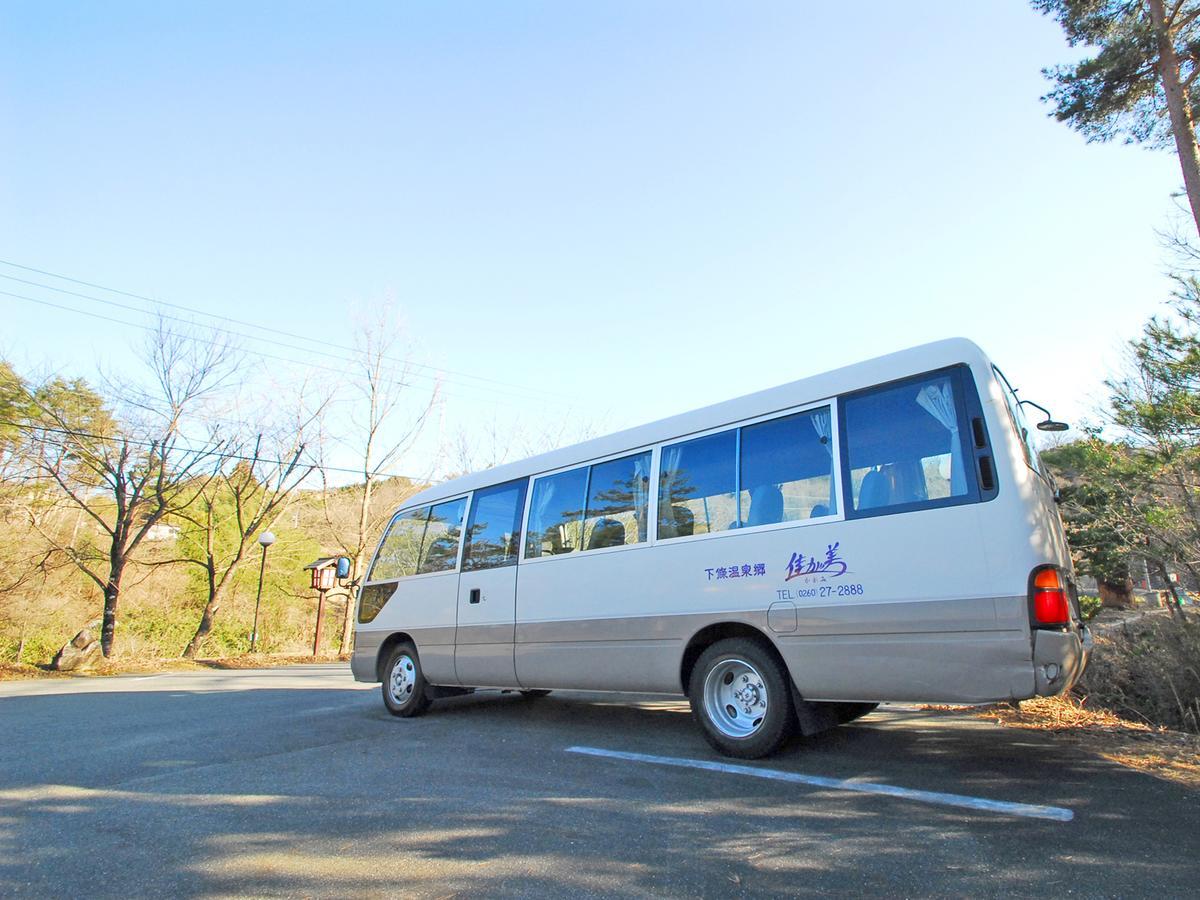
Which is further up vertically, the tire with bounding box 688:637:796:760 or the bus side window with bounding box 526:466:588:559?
the bus side window with bounding box 526:466:588:559

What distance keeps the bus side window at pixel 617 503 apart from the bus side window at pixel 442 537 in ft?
6.64

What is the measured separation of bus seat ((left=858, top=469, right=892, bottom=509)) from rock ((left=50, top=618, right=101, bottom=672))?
1896cm

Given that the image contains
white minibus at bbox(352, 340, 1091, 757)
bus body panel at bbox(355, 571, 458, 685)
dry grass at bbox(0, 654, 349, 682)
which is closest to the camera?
white minibus at bbox(352, 340, 1091, 757)

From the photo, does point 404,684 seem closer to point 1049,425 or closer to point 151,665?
point 1049,425

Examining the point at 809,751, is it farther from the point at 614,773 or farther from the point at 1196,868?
the point at 1196,868

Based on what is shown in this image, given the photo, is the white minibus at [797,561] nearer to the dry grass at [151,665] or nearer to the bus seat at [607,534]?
the bus seat at [607,534]

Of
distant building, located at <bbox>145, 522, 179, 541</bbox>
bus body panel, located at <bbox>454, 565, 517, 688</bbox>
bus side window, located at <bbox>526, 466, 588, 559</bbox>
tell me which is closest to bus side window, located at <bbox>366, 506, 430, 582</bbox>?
bus body panel, located at <bbox>454, 565, 517, 688</bbox>

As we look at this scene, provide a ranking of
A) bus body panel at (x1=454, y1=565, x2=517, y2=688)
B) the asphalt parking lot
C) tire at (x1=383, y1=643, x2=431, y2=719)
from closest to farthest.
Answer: the asphalt parking lot < bus body panel at (x1=454, y1=565, x2=517, y2=688) < tire at (x1=383, y1=643, x2=431, y2=719)

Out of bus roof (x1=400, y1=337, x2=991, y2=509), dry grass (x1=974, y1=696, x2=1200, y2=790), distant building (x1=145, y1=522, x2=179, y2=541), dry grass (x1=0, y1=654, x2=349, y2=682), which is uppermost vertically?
distant building (x1=145, y1=522, x2=179, y2=541)

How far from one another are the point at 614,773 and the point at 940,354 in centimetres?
346

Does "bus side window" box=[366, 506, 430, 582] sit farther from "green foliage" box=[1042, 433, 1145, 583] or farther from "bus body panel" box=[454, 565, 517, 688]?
"green foliage" box=[1042, 433, 1145, 583]

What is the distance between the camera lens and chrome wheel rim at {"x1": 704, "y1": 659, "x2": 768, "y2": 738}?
15.7ft

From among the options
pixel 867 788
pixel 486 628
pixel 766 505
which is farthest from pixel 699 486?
pixel 486 628

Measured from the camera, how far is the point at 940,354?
166 inches
